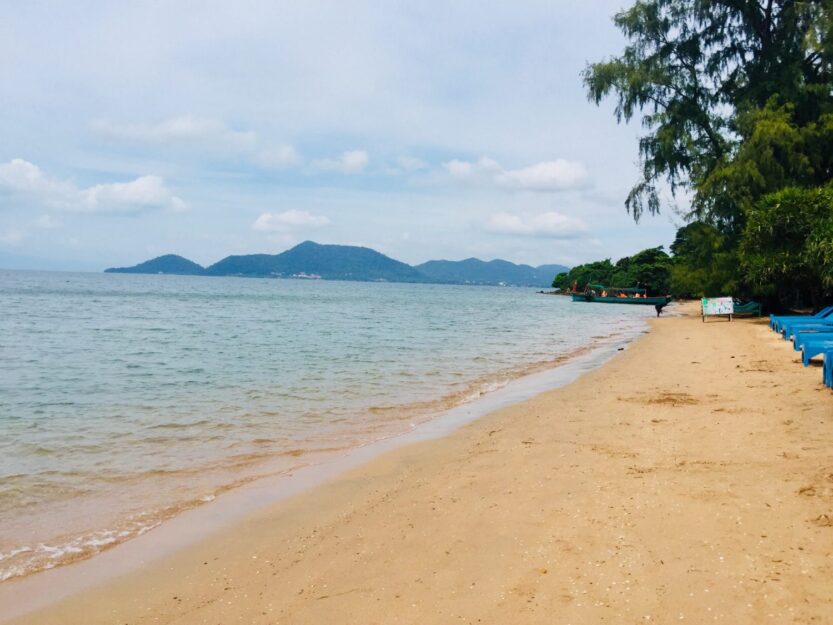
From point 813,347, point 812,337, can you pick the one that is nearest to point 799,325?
point 812,337

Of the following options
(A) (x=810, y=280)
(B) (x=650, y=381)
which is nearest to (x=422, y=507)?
(B) (x=650, y=381)

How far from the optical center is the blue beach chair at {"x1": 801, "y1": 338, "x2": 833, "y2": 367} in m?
12.4

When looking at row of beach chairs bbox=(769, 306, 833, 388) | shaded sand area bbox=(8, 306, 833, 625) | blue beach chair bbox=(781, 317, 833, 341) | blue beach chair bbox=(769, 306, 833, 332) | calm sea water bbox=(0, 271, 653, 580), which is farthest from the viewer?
blue beach chair bbox=(769, 306, 833, 332)

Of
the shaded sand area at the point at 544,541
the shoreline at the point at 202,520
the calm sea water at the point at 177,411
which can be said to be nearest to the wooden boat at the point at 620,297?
the calm sea water at the point at 177,411

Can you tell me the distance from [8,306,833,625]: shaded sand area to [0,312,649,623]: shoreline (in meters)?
0.22

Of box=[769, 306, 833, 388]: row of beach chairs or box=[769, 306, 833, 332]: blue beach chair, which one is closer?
box=[769, 306, 833, 388]: row of beach chairs

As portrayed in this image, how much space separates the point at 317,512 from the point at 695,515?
360cm

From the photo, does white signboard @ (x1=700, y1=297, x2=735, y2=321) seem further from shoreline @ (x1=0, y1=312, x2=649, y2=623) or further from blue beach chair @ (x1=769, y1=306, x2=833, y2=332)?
shoreline @ (x1=0, y1=312, x2=649, y2=623)

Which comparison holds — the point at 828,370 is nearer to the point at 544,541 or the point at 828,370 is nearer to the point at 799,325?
the point at 544,541

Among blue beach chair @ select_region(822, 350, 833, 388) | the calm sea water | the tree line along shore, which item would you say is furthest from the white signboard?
blue beach chair @ select_region(822, 350, 833, 388)

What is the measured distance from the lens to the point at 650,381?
1249 cm

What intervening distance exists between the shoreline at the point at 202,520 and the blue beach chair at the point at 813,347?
252 inches

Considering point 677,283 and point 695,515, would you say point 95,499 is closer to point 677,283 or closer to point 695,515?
point 695,515

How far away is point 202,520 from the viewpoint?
623 centimetres
